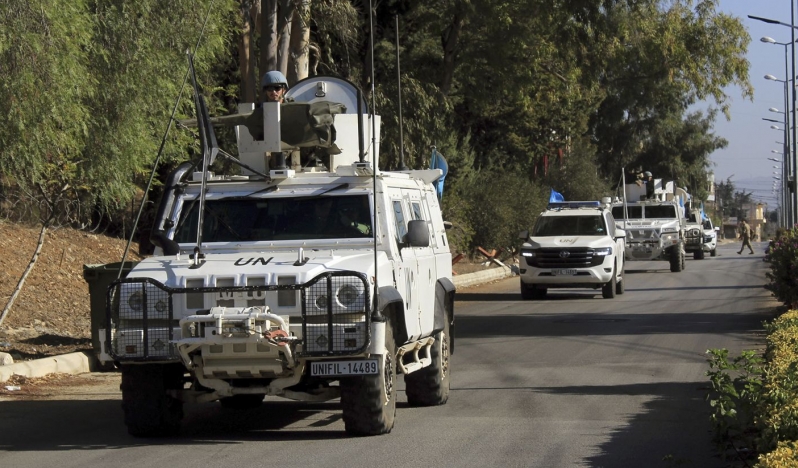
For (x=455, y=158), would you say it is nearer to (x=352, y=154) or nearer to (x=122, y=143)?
(x=122, y=143)

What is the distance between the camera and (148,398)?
8.68 m

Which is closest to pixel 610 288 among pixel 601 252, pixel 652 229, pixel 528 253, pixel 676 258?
pixel 601 252

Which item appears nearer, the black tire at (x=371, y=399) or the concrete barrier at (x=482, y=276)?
the black tire at (x=371, y=399)

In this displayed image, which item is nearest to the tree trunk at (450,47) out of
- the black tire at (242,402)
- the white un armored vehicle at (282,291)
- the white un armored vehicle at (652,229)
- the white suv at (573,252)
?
the white suv at (573,252)

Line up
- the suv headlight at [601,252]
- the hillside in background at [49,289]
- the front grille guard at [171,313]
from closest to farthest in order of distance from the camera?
the front grille guard at [171,313], the hillside in background at [49,289], the suv headlight at [601,252]

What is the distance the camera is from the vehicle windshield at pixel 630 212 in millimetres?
36969

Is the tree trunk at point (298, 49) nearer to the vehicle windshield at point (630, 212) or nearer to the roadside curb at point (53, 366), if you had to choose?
the roadside curb at point (53, 366)

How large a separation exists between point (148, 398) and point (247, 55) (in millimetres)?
14952

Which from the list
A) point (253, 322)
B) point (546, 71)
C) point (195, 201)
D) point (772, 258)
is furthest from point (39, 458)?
point (546, 71)

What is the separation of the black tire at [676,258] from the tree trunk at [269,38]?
20.4 meters

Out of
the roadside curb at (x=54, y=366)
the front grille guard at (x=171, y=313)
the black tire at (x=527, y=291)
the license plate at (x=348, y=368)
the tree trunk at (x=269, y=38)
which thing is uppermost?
the tree trunk at (x=269, y=38)

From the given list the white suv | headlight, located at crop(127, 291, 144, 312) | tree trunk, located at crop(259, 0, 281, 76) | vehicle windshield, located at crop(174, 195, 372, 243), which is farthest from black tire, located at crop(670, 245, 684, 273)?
headlight, located at crop(127, 291, 144, 312)

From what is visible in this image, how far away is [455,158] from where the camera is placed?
36.1 m

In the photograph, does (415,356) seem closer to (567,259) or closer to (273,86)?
(273,86)
